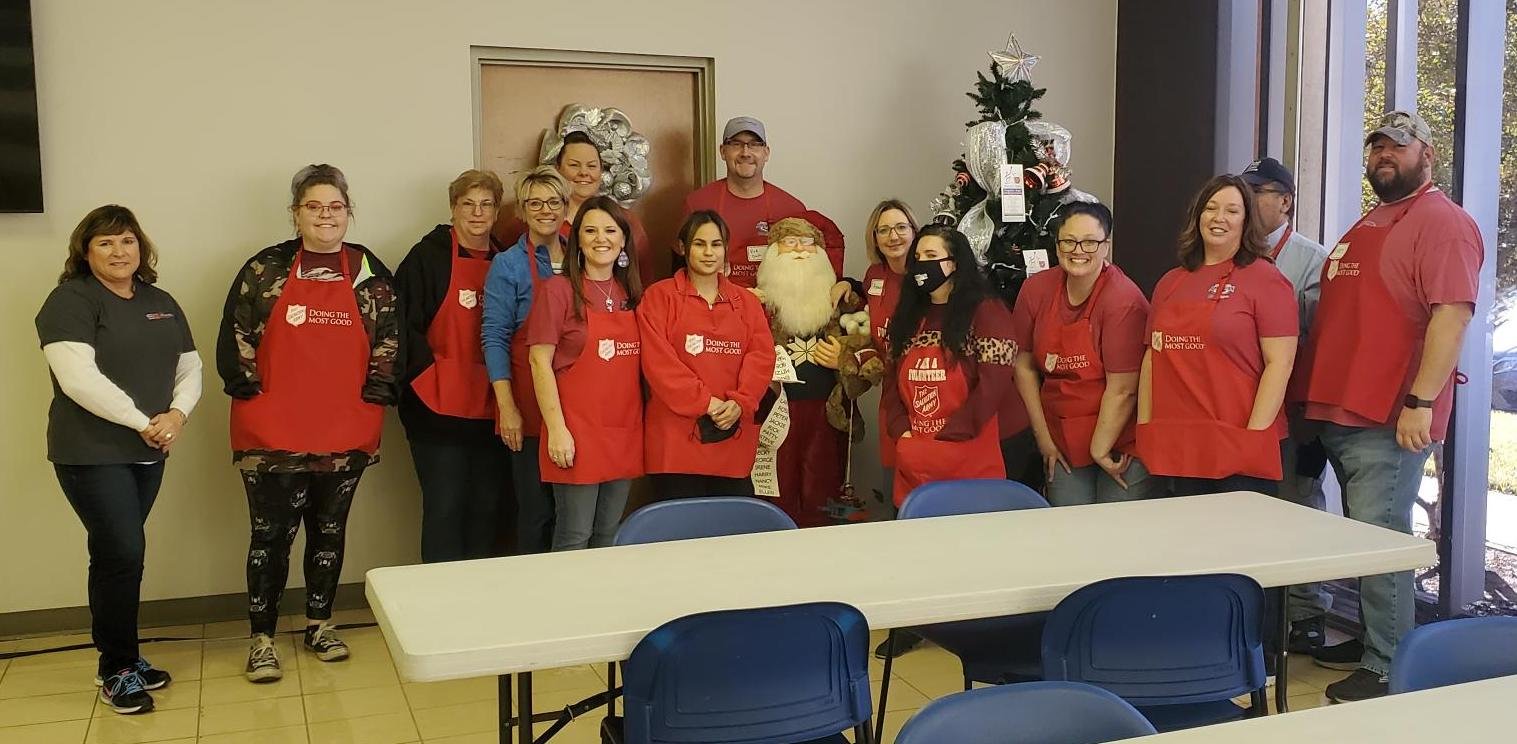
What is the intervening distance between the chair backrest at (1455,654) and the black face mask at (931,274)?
6.74 ft

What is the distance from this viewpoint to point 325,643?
14.0ft

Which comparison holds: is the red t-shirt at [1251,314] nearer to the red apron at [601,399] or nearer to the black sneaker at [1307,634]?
the black sneaker at [1307,634]

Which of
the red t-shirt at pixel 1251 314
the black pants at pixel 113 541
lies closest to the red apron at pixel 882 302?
the red t-shirt at pixel 1251 314

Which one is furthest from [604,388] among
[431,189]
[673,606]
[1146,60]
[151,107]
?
[1146,60]

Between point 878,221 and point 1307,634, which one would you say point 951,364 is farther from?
point 1307,634

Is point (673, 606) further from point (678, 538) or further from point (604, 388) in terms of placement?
point (604, 388)

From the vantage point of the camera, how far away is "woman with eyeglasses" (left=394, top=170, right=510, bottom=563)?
14.4 feet

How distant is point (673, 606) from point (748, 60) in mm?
3578

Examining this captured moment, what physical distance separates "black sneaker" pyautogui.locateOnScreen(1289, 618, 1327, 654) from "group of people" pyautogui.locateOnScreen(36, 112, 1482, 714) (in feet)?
0.05

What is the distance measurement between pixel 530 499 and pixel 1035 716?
302 centimetres

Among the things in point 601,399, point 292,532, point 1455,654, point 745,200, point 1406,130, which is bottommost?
point 292,532

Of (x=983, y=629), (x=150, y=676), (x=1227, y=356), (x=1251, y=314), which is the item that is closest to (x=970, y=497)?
(x=983, y=629)

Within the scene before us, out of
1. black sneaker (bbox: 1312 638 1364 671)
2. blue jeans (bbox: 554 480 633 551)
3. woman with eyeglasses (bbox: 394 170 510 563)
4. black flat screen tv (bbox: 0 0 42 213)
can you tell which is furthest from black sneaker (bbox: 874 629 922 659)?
black flat screen tv (bbox: 0 0 42 213)

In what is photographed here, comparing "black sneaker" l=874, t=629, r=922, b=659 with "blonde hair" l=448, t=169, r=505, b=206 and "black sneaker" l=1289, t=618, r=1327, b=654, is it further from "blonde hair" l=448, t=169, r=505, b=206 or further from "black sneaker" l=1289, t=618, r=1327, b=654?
"blonde hair" l=448, t=169, r=505, b=206
